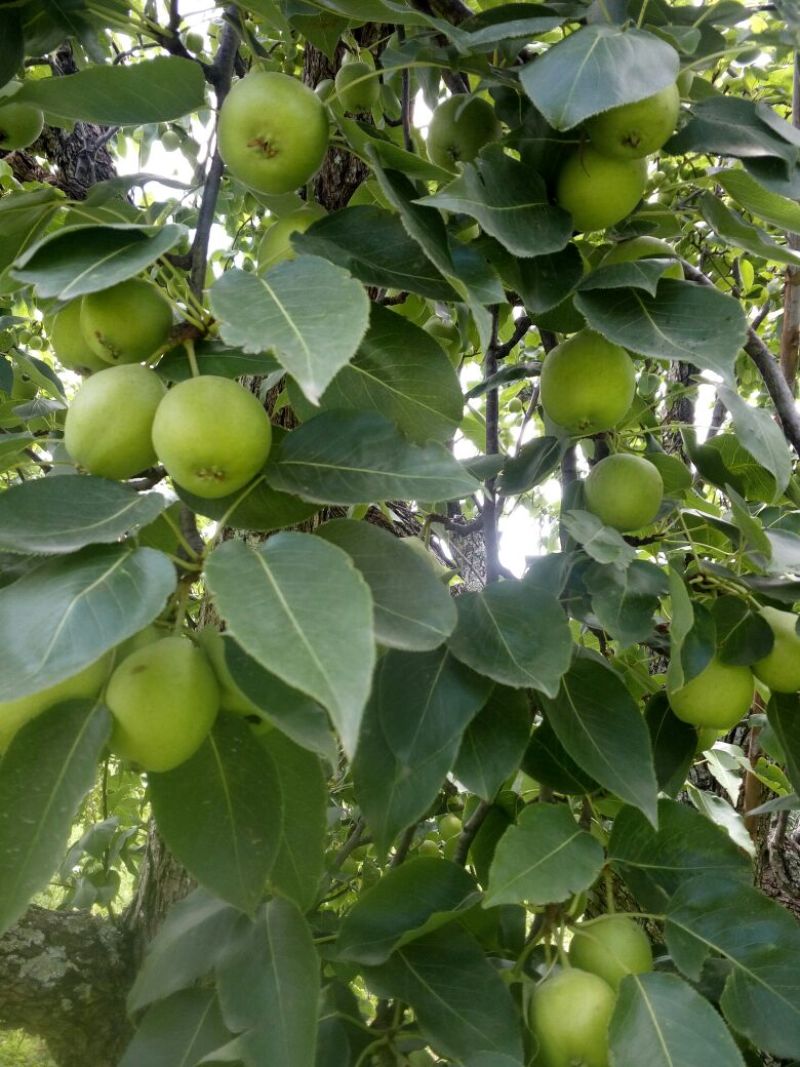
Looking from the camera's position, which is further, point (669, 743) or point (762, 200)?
point (669, 743)

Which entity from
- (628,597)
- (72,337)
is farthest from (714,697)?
(72,337)

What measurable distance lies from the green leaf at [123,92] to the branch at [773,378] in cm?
Answer: 67

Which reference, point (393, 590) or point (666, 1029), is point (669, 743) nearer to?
point (666, 1029)

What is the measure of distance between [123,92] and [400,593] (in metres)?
0.51

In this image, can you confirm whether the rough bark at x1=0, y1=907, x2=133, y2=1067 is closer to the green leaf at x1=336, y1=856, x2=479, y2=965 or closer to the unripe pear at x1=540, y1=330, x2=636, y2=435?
the green leaf at x1=336, y1=856, x2=479, y2=965

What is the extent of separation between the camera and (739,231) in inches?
38.5

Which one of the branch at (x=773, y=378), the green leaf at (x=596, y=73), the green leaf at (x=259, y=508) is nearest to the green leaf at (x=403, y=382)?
the green leaf at (x=259, y=508)

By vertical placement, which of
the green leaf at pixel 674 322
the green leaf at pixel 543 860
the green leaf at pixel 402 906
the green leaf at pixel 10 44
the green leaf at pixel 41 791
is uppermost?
the green leaf at pixel 10 44

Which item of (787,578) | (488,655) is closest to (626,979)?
(488,655)

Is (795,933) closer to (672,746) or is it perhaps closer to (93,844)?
(672,746)

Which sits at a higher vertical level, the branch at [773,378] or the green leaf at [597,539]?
the green leaf at [597,539]

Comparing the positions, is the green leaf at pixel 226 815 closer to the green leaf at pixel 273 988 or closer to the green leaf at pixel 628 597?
the green leaf at pixel 273 988

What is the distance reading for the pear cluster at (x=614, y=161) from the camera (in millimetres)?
830

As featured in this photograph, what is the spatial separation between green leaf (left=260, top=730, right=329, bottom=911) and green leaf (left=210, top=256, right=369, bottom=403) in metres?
0.35
